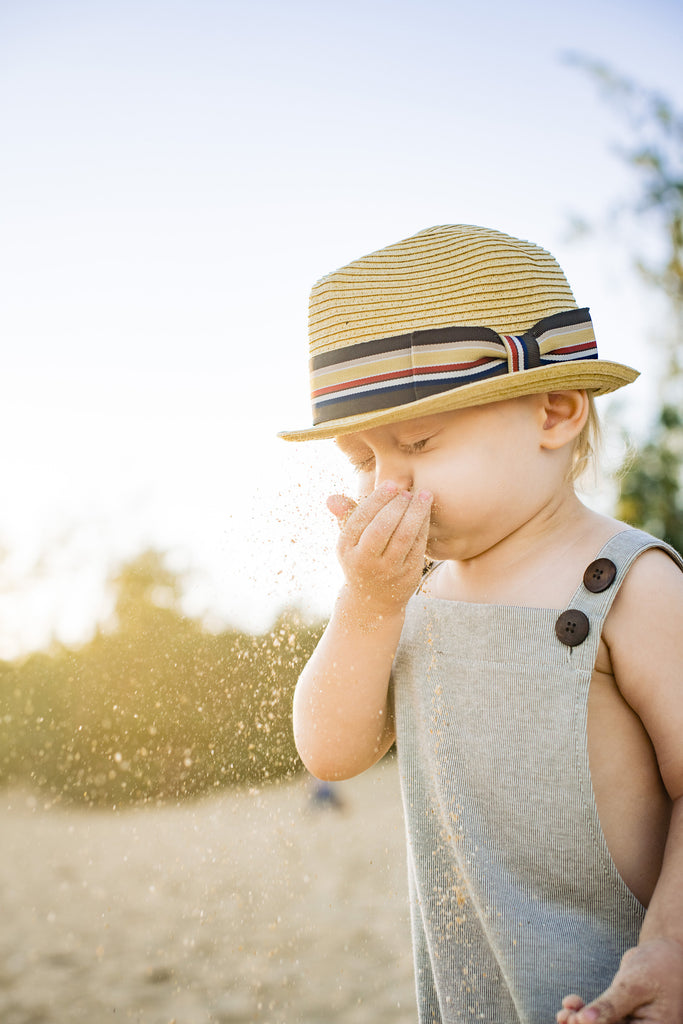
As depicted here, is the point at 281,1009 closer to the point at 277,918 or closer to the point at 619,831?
the point at 277,918

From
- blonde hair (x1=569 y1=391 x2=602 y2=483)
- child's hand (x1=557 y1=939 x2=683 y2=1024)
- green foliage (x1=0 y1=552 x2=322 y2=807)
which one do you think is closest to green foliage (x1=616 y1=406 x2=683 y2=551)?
green foliage (x1=0 y1=552 x2=322 y2=807)

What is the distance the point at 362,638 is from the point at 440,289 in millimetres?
744

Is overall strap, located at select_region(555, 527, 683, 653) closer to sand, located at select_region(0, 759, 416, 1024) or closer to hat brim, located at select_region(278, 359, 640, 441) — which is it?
hat brim, located at select_region(278, 359, 640, 441)

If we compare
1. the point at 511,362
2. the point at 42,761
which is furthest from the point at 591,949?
the point at 42,761

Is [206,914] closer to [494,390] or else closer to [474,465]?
[474,465]

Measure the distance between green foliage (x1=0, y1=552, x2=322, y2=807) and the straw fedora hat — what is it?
876 mm

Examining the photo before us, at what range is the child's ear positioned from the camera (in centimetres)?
171

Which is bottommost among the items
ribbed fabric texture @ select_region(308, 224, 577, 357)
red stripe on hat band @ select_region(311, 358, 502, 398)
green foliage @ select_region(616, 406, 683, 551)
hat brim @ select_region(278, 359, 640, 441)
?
green foliage @ select_region(616, 406, 683, 551)

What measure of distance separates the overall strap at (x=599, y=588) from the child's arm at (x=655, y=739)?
2 centimetres

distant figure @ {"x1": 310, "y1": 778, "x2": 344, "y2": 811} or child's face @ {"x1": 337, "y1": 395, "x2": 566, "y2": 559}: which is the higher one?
child's face @ {"x1": 337, "y1": 395, "x2": 566, "y2": 559}

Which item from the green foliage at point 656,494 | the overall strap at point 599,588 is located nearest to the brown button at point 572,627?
the overall strap at point 599,588

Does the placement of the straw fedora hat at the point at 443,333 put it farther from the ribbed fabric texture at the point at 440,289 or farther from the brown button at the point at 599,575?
the brown button at the point at 599,575

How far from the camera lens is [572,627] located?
1.55 metres

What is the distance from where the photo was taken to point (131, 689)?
4.60 meters
